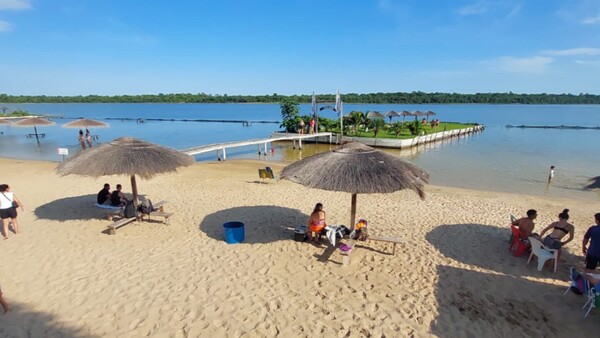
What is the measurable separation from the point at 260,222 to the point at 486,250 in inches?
212

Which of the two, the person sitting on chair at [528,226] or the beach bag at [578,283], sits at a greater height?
the person sitting on chair at [528,226]

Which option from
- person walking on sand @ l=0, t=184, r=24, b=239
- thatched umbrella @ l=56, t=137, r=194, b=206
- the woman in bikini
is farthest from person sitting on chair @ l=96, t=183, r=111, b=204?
the woman in bikini

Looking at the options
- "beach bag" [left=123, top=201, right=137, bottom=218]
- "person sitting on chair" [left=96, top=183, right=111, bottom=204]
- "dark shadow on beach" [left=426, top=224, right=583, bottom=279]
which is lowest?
"dark shadow on beach" [left=426, top=224, right=583, bottom=279]

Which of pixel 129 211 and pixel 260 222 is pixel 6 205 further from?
pixel 260 222

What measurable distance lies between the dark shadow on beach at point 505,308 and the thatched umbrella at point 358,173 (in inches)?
70.0

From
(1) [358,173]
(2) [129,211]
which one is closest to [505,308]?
(1) [358,173]

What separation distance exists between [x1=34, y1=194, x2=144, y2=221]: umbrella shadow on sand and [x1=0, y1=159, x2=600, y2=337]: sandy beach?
61 millimetres

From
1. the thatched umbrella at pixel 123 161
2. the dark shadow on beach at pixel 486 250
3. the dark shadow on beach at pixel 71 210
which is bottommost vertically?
the dark shadow on beach at pixel 486 250

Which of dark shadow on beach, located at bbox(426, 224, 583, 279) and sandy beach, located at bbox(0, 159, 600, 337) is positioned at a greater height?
sandy beach, located at bbox(0, 159, 600, 337)

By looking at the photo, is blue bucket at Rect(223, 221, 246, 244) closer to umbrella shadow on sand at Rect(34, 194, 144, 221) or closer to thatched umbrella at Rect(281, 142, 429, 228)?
thatched umbrella at Rect(281, 142, 429, 228)

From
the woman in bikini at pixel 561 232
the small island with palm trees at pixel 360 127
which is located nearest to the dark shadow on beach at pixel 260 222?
the woman in bikini at pixel 561 232

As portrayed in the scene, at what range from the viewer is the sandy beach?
470cm

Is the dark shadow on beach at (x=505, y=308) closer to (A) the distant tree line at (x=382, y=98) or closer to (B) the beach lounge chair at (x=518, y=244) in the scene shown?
(B) the beach lounge chair at (x=518, y=244)

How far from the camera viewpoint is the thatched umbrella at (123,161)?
297 inches
